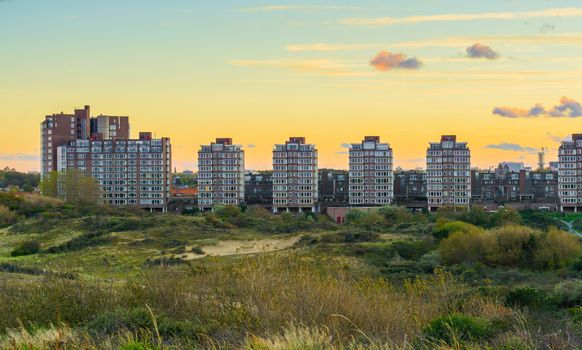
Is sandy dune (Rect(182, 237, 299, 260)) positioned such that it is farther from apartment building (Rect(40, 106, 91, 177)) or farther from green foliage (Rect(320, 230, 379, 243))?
apartment building (Rect(40, 106, 91, 177))

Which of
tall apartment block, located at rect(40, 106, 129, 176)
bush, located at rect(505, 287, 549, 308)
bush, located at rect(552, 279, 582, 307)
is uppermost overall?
tall apartment block, located at rect(40, 106, 129, 176)

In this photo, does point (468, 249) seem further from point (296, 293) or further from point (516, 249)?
point (296, 293)

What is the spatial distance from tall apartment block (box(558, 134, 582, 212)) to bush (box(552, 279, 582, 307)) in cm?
8844

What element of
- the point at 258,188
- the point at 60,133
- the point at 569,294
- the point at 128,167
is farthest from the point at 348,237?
the point at 60,133

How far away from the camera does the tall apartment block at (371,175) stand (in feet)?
373

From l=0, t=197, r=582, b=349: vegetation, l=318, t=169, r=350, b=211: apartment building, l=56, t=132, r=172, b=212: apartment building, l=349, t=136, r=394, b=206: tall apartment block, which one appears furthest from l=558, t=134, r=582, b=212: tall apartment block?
l=0, t=197, r=582, b=349: vegetation

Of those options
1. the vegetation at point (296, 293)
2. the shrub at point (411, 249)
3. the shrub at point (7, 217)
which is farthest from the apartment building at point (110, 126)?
the shrub at point (411, 249)

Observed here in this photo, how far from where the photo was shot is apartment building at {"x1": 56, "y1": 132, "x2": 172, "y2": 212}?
117m

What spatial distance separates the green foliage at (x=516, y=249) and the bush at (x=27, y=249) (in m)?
28.9

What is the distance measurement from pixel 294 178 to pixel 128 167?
86.6 ft

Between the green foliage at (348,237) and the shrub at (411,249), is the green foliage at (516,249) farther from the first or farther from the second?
the green foliage at (348,237)

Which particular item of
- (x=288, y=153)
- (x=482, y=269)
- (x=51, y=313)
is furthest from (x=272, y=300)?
(x=288, y=153)

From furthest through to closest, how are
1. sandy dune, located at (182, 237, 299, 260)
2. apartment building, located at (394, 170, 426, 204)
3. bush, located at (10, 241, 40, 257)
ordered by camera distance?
apartment building, located at (394, 170, 426, 204) → bush, located at (10, 241, 40, 257) → sandy dune, located at (182, 237, 299, 260)

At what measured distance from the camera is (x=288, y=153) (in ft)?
374
